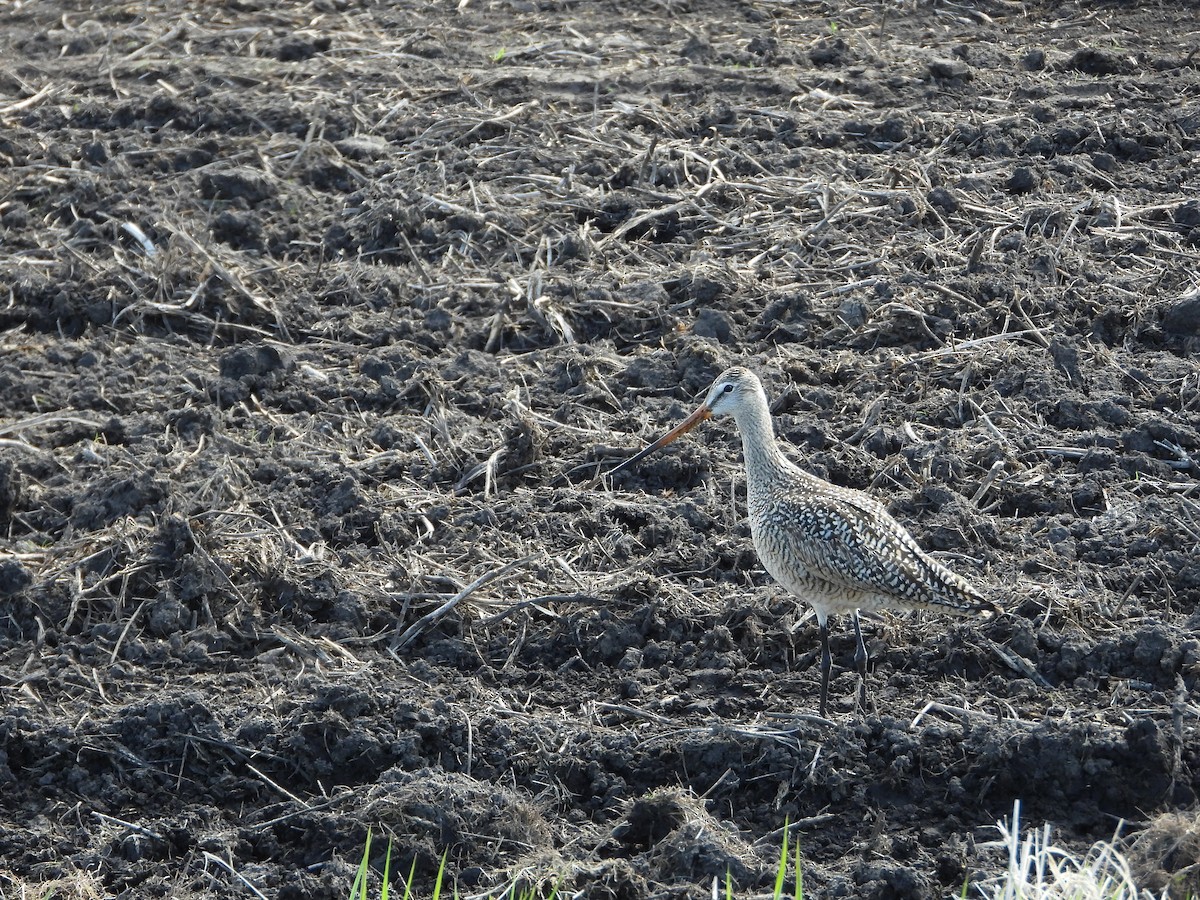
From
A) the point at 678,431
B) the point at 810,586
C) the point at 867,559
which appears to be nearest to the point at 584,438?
the point at 678,431

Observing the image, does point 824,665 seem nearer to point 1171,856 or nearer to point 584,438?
point 1171,856

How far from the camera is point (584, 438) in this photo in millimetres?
7234

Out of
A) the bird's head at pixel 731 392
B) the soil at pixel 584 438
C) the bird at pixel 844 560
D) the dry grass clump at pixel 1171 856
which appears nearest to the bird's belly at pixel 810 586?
the bird at pixel 844 560

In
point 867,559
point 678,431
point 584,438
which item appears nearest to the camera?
point 867,559

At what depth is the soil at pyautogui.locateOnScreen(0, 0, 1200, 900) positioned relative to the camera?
5133 millimetres

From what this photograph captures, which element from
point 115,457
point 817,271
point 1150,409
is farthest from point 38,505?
point 1150,409

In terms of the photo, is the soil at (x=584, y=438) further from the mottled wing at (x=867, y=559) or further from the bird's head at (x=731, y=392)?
the bird's head at (x=731, y=392)

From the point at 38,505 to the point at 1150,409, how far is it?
17.2 ft

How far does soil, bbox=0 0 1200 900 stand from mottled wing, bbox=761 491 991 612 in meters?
0.38

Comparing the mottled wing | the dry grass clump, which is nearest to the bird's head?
the mottled wing

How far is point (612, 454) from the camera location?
7074 mm

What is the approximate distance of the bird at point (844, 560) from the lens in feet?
18.0

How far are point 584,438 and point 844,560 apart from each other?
6.74 ft

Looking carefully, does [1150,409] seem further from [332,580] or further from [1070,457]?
[332,580]
